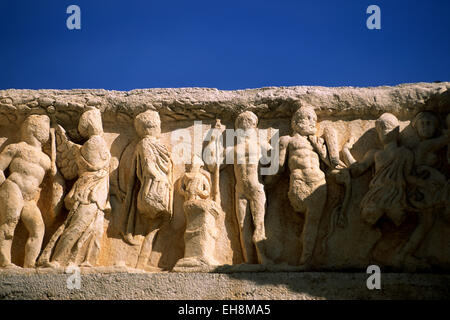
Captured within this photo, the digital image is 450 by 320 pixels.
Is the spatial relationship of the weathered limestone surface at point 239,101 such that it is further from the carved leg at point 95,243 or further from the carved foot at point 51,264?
the carved foot at point 51,264

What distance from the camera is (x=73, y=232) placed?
26.5 feet

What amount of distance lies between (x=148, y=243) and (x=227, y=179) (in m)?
1.11

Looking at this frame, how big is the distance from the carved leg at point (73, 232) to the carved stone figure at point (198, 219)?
101 centimetres

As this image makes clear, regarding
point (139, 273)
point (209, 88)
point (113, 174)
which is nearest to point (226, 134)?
point (209, 88)

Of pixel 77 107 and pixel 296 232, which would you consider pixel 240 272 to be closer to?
pixel 296 232

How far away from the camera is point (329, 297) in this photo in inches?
297

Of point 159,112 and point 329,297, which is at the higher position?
point 159,112

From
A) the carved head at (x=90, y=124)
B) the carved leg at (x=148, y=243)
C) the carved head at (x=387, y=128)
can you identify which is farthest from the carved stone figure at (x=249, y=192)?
the carved head at (x=90, y=124)

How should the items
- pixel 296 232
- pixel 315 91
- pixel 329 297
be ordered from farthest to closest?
pixel 315 91
pixel 296 232
pixel 329 297

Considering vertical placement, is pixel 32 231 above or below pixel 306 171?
below

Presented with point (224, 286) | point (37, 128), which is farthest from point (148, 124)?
point (224, 286)

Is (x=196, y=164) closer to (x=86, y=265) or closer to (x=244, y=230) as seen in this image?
(x=244, y=230)

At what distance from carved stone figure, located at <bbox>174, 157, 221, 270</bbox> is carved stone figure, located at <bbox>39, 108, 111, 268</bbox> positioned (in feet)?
2.93

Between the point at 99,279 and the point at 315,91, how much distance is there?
3.13m
